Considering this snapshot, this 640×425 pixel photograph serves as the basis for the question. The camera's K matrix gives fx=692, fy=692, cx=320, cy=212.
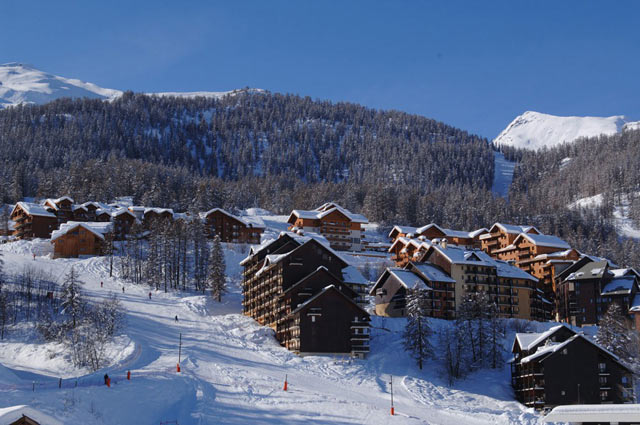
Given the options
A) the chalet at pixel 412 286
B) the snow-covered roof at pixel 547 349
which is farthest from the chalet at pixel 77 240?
the snow-covered roof at pixel 547 349

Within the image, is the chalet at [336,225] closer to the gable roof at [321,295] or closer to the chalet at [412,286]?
the chalet at [412,286]

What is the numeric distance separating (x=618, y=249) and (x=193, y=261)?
313 feet

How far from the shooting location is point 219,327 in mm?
79125

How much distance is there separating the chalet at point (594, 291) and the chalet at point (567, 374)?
1260 inches

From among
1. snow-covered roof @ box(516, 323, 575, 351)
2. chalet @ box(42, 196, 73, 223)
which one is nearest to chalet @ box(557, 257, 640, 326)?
snow-covered roof @ box(516, 323, 575, 351)

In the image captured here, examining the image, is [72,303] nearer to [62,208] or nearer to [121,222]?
[121,222]

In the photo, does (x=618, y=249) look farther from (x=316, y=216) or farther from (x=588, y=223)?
(x=316, y=216)

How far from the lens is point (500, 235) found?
142375mm

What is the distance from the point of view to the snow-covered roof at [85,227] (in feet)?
375

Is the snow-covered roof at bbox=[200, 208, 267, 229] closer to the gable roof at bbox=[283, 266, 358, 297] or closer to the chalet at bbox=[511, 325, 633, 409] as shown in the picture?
the gable roof at bbox=[283, 266, 358, 297]

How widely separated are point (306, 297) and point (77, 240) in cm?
5298

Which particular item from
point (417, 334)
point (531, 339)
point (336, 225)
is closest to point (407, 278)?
point (417, 334)

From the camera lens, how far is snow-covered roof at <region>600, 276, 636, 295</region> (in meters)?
102

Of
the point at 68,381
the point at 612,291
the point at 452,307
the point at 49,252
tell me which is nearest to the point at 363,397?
the point at 68,381
